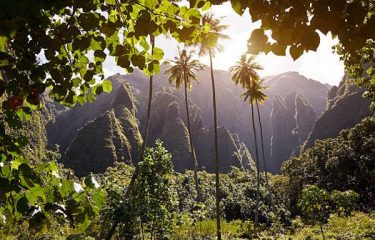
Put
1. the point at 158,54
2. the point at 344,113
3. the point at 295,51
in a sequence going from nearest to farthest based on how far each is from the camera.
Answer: the point at 295,51, the point at 158,54, the point at 344,113

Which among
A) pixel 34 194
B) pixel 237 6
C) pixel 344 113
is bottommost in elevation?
pixel 34 194

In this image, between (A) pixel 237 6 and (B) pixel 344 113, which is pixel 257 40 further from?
(B) pixel 344 113

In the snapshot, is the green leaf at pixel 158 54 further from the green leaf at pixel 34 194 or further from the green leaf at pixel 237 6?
the green leaf at pixel 34 194

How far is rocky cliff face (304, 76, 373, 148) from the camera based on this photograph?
11112 cm

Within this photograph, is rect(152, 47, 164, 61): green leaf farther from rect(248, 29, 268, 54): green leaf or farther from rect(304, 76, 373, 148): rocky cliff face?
rect(304, 76, 373, 148): rocky cliff face

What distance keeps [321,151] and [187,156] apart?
90.6 meters

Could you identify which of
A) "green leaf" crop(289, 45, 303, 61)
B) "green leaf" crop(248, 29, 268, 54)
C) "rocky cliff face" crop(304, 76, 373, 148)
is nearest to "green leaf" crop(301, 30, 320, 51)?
"green leaf" crop(289, 45, 303, 61)

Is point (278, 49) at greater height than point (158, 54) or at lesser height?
lesser

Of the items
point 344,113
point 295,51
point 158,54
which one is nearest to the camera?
point 295,51

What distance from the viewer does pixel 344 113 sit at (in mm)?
119250

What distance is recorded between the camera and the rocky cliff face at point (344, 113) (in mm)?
111125

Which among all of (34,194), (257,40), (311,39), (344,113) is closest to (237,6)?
(257,40)

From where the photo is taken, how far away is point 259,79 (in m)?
39.7

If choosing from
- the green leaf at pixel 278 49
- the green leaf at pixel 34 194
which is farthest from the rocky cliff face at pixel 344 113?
the green leaf at pixel 34 194
